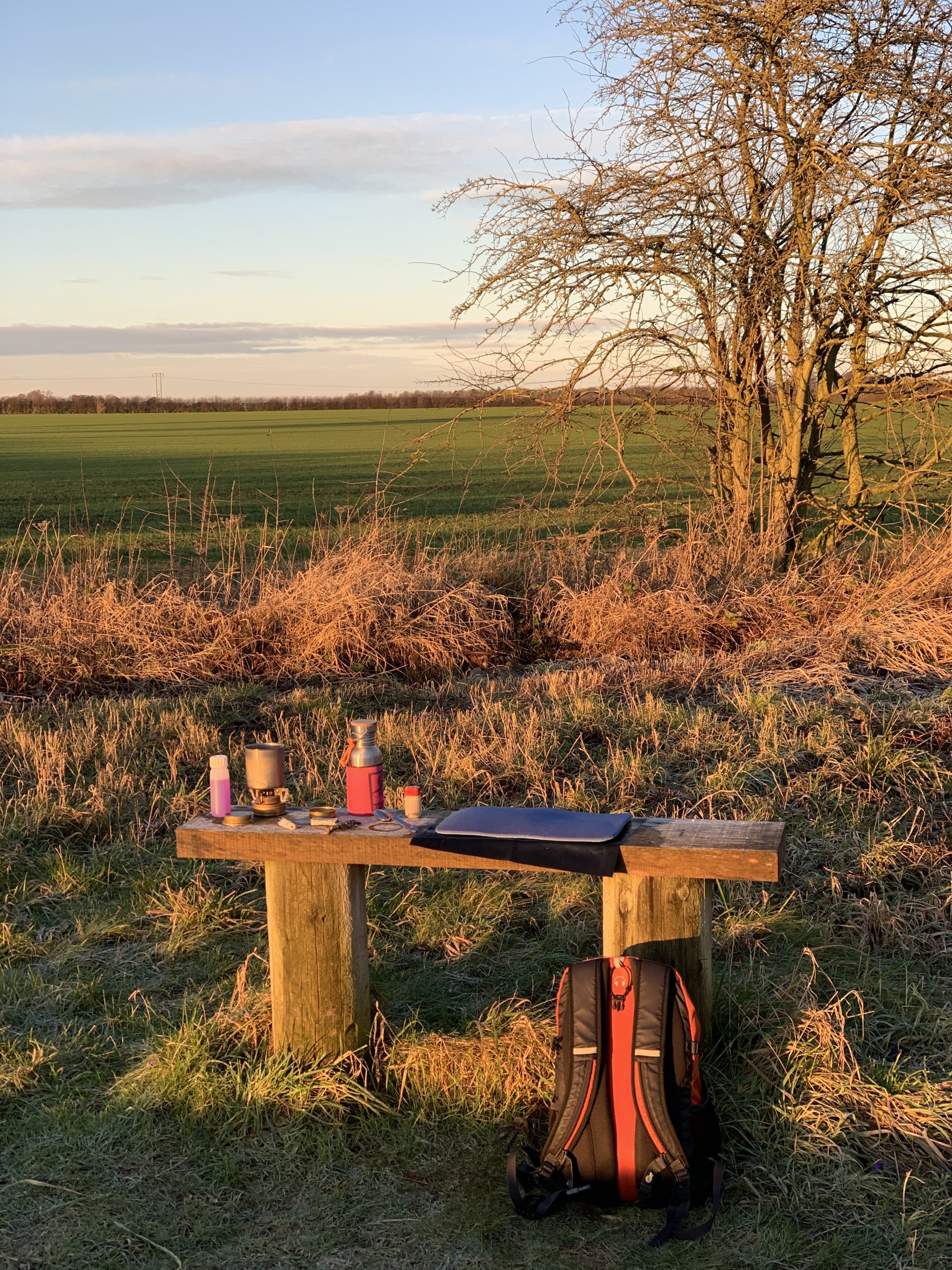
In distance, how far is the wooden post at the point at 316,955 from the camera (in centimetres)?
363

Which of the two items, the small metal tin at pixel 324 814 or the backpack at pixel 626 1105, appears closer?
the backpack at pixel 626 1105

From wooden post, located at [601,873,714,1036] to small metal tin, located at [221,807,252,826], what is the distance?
1.09 m

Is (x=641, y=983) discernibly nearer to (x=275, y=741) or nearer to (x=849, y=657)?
(x=275, y=741)

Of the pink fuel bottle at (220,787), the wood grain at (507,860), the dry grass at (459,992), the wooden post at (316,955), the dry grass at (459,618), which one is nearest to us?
the dry grass at (459,992)

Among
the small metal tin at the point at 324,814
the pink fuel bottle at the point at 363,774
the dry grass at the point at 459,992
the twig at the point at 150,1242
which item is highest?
the pink fuel bottle at the point at 363,774

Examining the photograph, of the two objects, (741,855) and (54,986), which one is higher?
(741,855)

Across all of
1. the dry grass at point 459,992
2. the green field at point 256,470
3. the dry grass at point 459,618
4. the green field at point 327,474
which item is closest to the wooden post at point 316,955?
the dry grass at point 459,992

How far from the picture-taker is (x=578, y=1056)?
3330mm

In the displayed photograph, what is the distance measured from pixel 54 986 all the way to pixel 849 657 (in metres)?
5.61

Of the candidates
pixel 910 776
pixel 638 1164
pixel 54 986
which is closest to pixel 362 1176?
pixel 638 1164

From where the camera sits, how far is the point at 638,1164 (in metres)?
3.25

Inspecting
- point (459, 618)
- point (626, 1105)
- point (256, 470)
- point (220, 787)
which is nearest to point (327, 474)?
point (256, 470)

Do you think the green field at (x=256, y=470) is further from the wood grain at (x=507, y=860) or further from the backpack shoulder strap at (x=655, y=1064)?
the backpack shoulder strap at (x=655, y=1064)

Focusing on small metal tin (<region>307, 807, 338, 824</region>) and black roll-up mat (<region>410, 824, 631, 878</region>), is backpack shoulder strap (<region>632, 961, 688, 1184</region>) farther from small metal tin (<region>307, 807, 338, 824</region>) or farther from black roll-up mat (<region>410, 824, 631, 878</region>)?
small metal tin (<region>307, 807, 338, 824</region>)
